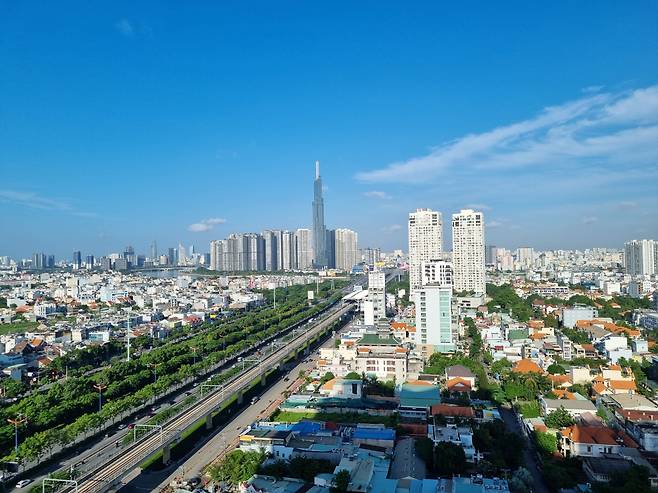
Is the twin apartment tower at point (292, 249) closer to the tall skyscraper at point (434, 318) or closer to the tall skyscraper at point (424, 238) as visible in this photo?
the tall skyscraper at point (424, 238)

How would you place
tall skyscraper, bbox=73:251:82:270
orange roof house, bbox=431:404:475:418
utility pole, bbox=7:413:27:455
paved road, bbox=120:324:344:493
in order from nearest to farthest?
paved road, bbox=120:324:344:493
utility pole, bbox=7:413:27:455
orange roof house, bbox=431:404:475:418
tall skyscraper, bbox=73:251:82:270

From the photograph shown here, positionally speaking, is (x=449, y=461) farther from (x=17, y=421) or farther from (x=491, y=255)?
(x=491, y=255)

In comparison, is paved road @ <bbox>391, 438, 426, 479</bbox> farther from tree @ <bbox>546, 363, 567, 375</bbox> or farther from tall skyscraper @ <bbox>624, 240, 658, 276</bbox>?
tall skyscraper @ <bbox>624, 240, 658, 276</bbox>

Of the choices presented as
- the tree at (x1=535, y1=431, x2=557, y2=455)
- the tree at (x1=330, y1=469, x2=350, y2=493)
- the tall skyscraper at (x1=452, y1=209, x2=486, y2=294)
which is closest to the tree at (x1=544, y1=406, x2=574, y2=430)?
the tree at (x1=535, y1=431, x2=557, y2=455)

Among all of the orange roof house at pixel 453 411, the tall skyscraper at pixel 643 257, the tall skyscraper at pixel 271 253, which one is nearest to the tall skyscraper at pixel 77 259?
the tall skyscraper at pixel 271 253

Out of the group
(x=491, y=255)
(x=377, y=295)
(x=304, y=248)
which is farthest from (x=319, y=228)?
(x=377, y=295)
